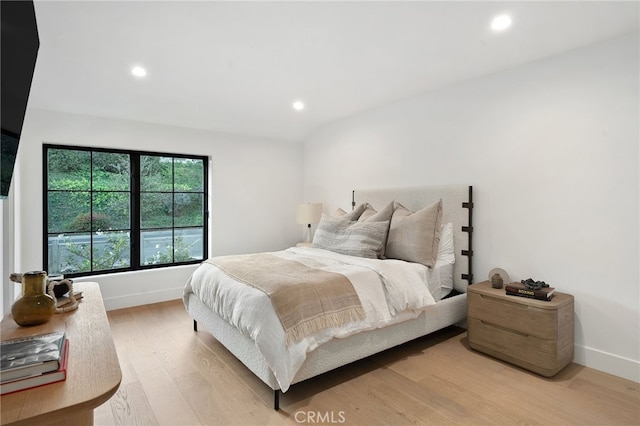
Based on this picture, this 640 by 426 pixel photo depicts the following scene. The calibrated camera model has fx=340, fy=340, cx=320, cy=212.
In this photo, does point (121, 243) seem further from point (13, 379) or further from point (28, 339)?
point (13, 379)

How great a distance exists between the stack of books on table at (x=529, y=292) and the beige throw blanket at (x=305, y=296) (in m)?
1.20

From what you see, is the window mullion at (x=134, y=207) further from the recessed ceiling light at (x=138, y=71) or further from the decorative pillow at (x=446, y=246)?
the decorative pillow at (x=446, y=246)

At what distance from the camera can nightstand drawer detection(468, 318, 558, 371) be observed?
2.34 m

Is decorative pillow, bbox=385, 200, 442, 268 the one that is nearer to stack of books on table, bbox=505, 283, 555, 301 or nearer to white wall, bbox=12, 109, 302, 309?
stack of books on table, bbox=505, 283, 555, 301

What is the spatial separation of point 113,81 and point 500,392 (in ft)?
13.3

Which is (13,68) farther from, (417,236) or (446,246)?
(446,246)

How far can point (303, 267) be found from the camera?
8.85 feet

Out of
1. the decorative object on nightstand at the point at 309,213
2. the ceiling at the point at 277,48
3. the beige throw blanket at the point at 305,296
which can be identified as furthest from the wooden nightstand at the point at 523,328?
the decorative object on nightstand at the point at 309,213

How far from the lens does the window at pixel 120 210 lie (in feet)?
12.2

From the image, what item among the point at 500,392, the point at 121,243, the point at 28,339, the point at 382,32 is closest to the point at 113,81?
the point at 121,243

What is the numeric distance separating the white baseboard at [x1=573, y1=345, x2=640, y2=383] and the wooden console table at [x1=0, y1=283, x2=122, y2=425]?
3068mm

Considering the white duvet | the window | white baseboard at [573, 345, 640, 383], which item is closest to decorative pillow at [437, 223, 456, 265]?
the white duvet

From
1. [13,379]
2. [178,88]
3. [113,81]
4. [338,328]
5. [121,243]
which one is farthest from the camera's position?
[121,243]

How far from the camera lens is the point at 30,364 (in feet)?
2.91
